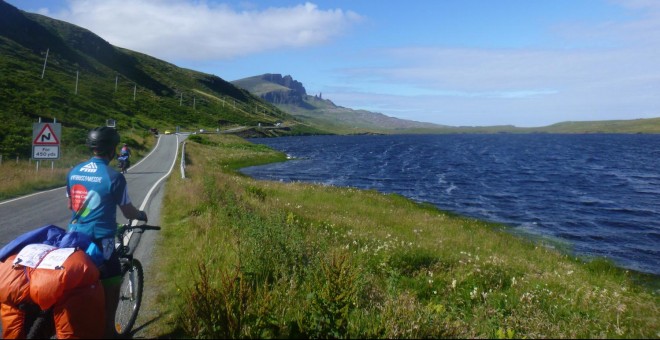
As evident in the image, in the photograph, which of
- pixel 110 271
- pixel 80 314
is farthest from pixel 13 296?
pixel 110 271

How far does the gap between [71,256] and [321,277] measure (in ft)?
11.3

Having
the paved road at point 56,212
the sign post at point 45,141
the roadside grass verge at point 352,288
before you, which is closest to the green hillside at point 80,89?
the sign post at point 45,141

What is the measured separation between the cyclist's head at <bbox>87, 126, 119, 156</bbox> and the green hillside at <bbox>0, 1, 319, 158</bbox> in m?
33.0

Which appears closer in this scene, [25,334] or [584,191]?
[25,334]

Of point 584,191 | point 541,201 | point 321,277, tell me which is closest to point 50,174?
point 321,277

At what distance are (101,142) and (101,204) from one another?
641 mm

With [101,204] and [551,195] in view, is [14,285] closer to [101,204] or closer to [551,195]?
[101,204]

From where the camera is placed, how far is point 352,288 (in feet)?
16.4

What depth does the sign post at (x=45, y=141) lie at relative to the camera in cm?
2000

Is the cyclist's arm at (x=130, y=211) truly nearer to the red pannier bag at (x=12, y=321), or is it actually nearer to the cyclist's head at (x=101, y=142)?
the cyclist's head at (x=101, y=142)

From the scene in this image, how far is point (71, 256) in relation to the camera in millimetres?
Result: 3662

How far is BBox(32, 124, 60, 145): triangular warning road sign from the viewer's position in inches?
788

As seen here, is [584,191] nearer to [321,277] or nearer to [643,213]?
[643,213]

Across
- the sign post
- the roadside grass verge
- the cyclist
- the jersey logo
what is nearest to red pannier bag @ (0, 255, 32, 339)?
the cyclist
